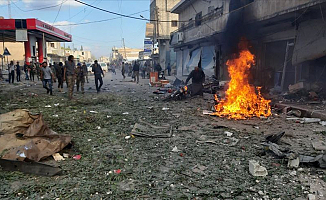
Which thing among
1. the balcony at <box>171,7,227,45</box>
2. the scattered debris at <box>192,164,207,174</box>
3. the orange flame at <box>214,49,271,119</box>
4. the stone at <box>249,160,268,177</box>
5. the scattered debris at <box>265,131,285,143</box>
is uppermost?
the balcony at <box>171,7,227,45</box>

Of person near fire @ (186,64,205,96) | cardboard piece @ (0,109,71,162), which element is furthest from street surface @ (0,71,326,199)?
person near fire @ (186,64,205,96)

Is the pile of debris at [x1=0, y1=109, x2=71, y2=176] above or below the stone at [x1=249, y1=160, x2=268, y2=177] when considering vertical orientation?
above

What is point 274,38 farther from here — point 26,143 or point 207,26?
point 26,143

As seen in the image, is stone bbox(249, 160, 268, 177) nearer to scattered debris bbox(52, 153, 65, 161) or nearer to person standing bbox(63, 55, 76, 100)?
scattered debris bbox(52, 153, 65, 161)

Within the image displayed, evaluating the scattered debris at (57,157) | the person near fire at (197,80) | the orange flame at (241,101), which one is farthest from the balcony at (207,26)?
the scattered debris at (57,157)

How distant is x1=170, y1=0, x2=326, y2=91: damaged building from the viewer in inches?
366

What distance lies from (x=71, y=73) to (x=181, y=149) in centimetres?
767

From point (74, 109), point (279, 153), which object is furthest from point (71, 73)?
point (279, 153)

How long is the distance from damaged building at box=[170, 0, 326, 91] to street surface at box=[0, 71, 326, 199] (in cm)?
430

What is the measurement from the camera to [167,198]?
292cm

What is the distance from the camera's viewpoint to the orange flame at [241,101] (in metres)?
7.38

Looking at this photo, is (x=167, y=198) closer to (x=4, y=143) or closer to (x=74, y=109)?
(x=4, y=143)

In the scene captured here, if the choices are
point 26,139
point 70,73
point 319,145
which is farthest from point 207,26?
point 26,139

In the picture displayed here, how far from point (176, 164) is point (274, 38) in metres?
10.8
